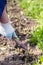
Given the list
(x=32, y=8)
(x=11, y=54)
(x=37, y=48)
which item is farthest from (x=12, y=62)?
(x=32, y=8)

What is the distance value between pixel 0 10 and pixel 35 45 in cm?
61

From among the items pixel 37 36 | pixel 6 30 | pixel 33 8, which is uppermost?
pixel 33 8

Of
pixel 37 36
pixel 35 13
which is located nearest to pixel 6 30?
pixel 37 36

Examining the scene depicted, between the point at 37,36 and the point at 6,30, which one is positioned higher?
the point at 6,30

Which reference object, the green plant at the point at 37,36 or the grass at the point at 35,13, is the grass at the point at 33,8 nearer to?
the grass at the point at 35,13

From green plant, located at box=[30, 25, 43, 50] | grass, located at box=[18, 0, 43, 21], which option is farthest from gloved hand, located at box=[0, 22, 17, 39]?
grass, located at box=[18, 0, 43, 21]

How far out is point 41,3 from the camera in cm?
383

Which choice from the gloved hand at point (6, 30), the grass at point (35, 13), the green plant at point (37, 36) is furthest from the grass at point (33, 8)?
the gloved hand at point (6, 30)

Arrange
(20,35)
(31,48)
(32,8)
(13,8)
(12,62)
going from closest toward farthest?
(12,62) → (31,48) → (20,35) → (32,8) → (13,8)

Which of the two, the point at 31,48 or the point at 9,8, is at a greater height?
the point at 9,8

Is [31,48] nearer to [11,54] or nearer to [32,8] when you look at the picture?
[11,54]

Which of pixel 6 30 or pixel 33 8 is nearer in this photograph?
pixel 6 30

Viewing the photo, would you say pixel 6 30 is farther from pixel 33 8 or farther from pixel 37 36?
pixel 33 8

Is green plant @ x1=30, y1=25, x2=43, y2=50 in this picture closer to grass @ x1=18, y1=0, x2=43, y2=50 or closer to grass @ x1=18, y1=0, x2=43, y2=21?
grass @ x1=18, y1=0, x2=43, y2=50
